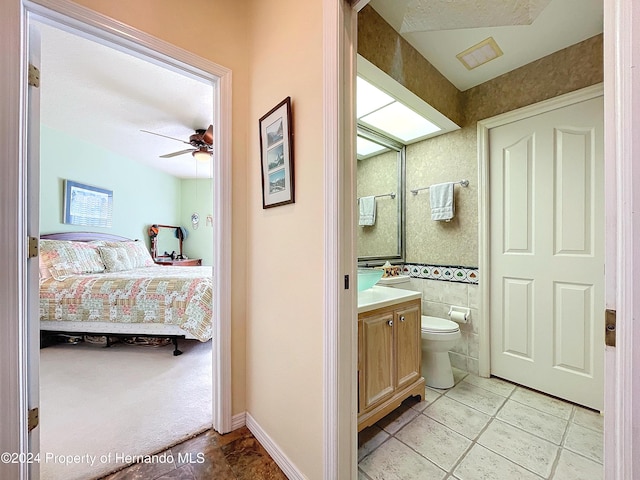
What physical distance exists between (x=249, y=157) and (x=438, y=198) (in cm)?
181

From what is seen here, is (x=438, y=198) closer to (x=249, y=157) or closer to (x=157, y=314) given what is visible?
(x=249, y=157)

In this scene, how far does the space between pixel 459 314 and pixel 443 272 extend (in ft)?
1.35

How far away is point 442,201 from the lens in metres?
2.55

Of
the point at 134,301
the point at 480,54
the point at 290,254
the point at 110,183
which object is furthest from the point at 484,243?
the point at 110,183

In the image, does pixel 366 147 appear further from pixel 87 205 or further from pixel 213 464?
pixel 87 205

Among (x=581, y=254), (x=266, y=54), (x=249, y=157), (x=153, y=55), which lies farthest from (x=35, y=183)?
(x=581, y=254)

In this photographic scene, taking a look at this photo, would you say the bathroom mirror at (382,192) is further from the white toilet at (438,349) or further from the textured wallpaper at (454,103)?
the white toilet at (438,349)

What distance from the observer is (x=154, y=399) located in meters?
1.98

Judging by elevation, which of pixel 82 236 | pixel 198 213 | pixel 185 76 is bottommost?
pixel 82 236

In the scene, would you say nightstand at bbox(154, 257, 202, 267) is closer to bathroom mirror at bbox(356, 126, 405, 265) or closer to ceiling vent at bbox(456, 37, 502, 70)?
bathroom mirror at bbox(356, 126, 405, 265)

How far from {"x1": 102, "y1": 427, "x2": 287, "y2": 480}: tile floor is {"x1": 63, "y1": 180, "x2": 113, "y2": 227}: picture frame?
12.6ft

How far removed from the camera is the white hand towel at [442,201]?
2.50 m

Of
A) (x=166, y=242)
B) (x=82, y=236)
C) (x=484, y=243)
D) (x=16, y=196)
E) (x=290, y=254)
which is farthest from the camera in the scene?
(x=166, y=242)

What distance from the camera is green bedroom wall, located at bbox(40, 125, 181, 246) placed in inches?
140
